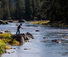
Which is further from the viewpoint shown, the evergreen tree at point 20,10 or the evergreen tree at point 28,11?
the evergreen tree at point 20,10

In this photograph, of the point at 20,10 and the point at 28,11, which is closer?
the point at 28,11

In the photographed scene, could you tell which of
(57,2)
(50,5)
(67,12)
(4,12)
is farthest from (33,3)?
(67,12)

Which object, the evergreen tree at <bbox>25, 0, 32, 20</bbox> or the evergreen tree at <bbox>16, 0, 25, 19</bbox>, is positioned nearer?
the evergreen tree at <bbox>25, 0, 32, 20</bbox>

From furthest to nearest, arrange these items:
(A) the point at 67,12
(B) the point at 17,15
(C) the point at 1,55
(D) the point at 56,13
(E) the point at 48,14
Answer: (B) the point at 17,15 < (E) the point at 48,14 < (D) the point at 56,13 < (A) the point at 67,12 < (C) the point at 1,55

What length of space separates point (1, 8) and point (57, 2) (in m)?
84.5

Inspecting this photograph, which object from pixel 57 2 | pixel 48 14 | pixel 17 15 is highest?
pixel 57 2

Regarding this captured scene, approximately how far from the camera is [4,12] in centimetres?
16312

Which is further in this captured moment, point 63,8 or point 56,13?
point 56,13

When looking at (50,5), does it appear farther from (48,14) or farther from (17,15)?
(17,15)

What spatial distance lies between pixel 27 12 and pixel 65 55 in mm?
141717

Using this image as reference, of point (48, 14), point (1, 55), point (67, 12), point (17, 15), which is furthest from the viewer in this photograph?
point (17, 15)

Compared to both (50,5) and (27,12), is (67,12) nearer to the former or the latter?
(50,5)

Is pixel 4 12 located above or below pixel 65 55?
below

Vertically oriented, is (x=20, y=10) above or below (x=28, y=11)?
above
